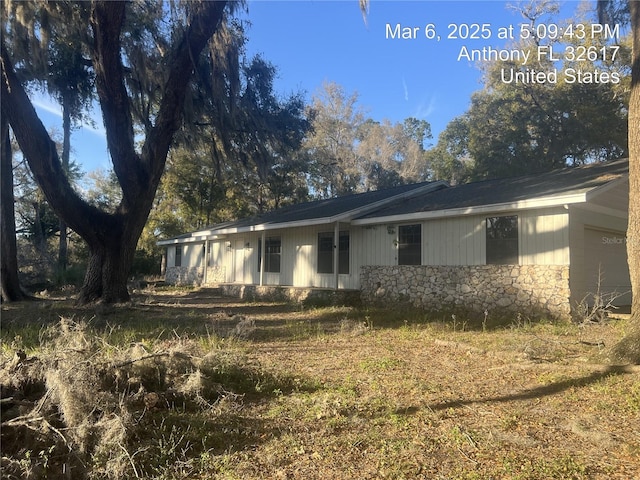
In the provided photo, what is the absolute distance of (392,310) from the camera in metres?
11.8

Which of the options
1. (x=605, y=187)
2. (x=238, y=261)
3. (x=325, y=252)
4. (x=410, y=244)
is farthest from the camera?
(x=238, y=261)

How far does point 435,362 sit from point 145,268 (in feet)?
82.8

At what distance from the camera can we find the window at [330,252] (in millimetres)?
14163

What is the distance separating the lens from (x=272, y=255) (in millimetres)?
16719

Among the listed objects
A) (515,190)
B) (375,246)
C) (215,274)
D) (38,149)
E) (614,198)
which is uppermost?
(38,149)

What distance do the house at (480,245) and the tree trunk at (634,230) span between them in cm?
317

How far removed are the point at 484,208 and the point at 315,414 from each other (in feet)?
25.0

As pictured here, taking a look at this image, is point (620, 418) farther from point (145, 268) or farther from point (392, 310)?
point (145, 268)

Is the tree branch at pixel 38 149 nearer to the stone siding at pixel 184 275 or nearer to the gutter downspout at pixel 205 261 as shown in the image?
the gutter downspout at pixel 205 261

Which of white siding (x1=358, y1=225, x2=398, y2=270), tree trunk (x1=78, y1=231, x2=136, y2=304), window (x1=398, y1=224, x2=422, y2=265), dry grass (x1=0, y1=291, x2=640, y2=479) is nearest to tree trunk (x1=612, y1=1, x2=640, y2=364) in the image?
dry grass (x1=0, y1=291, x2=640, y2=479)

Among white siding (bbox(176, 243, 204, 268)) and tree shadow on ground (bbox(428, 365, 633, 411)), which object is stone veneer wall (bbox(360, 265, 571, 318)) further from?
white siding (bbox(176, 243, 204, 268))

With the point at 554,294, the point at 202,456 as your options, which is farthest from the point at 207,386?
the point at 554,294

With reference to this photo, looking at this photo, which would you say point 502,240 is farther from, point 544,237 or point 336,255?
point 336,255

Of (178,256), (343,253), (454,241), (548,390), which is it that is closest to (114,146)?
(343,253)
